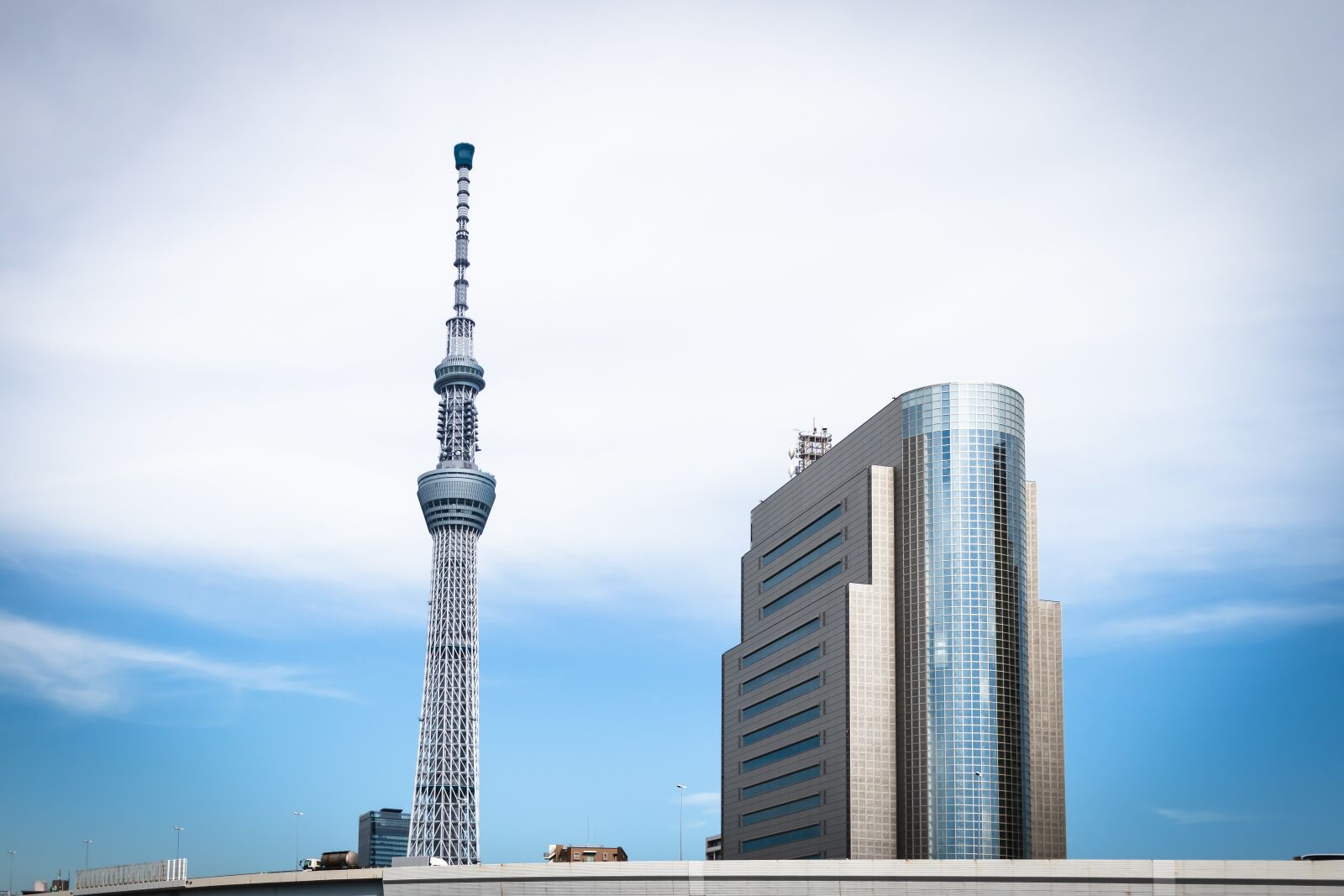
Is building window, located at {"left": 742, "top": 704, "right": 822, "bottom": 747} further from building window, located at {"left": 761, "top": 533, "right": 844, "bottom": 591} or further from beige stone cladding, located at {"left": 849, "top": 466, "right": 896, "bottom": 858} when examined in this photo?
building window, located at {"left": 761, "top": 533, "right": 844, "bottom": 591}

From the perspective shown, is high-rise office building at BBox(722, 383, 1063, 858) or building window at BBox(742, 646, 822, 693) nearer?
high-rise office building at BBox(722, 383, 1063, 858)

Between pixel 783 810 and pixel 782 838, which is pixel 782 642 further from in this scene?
pixel 782 838

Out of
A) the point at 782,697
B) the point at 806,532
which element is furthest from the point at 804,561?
the point at 782,697

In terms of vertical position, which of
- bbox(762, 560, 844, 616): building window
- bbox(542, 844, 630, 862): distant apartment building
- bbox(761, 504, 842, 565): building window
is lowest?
bbox(542, 844, 630, 862): distant apartment building

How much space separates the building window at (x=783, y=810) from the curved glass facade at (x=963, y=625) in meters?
12.8

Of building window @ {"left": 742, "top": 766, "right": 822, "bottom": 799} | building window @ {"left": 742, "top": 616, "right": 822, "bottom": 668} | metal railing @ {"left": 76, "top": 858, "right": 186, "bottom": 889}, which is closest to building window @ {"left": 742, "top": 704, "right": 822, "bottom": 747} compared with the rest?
building window @ {"left": 742, "top": 766, "right": 822, "bottom": 799}

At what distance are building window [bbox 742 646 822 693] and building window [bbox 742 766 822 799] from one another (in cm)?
1028

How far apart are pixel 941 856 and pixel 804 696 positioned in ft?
87.4

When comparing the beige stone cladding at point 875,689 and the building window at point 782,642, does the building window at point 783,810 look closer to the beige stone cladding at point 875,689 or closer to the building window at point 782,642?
the beige stone cladding at point 875,689

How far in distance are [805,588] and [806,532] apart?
5631 millimetres

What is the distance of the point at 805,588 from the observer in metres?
159

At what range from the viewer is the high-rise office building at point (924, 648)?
13138cm

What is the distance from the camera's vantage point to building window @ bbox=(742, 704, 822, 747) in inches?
5861

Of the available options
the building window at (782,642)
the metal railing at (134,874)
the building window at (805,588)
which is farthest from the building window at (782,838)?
the metal railing at (134,874)
